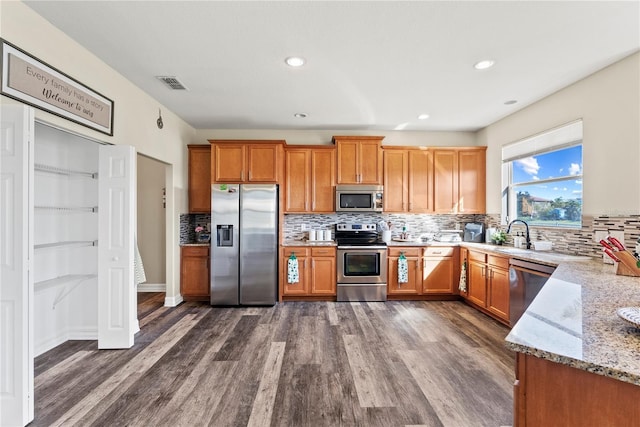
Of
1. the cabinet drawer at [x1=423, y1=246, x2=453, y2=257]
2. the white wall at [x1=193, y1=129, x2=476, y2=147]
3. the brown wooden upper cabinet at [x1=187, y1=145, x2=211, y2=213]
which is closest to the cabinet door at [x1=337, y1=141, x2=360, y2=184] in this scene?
the white wall at [x1=193, y1=129, x2=476, y2=147]

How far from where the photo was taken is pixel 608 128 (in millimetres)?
2727

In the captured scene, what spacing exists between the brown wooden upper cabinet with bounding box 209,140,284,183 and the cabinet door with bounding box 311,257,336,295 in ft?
4.50

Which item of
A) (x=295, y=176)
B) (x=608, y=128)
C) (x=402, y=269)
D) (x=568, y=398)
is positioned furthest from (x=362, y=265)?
(x=568, y=398)

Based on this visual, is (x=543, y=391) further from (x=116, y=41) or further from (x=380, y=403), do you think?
(x=116, y=41)

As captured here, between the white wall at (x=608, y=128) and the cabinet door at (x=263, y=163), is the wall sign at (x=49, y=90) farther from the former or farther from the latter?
the white wall at (x=608, y=128)

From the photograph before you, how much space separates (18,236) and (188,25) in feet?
5.94

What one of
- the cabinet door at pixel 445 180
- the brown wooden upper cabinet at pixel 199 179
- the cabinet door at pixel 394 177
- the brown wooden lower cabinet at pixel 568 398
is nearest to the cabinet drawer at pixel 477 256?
the cabinet door at pixel 445 180

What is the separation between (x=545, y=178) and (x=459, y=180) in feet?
4.05

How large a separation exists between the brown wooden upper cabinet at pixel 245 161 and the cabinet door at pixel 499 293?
313 centimetres

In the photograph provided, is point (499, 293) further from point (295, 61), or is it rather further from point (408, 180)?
point (295, 61)

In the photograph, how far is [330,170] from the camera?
4660 millimetres

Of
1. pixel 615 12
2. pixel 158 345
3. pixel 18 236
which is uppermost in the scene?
pixel 615 12

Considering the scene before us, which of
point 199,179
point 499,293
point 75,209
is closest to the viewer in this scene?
point 75,209

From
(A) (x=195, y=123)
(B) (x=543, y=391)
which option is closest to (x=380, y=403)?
(B) (x=543, y=391)
